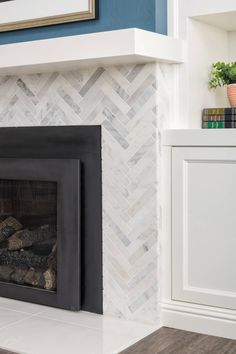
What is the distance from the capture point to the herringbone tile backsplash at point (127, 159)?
2724 millimetres

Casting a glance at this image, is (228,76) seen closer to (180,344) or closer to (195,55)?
(195,55)

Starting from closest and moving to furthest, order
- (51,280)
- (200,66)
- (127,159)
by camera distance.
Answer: (127,159) < (200,66) < (51,280)

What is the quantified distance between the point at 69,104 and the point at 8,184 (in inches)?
23.9

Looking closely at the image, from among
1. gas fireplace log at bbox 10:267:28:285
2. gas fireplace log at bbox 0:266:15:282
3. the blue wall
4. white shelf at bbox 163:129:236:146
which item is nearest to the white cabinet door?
white shelf at bbox 163:129:236:146

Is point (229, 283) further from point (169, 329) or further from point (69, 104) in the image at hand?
point (69, 104)

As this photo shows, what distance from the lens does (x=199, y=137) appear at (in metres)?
2.65

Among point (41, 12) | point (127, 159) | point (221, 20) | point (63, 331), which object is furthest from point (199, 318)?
point (41, 12)

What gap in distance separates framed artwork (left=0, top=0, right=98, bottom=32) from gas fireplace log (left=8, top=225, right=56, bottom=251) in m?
1.00

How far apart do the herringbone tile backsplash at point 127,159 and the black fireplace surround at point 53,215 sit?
0.21ft

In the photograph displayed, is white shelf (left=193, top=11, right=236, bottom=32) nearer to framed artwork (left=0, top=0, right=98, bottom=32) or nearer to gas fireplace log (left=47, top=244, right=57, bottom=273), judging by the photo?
framed artwork (left=0, top=0, right=98, bottom=32)

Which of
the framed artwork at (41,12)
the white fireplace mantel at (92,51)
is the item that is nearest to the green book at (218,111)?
the white fireplace mantel at (92,51)

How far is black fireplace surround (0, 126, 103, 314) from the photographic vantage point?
291cm

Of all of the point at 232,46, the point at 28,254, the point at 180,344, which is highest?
the point at 232,46

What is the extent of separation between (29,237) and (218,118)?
3.79 ft
